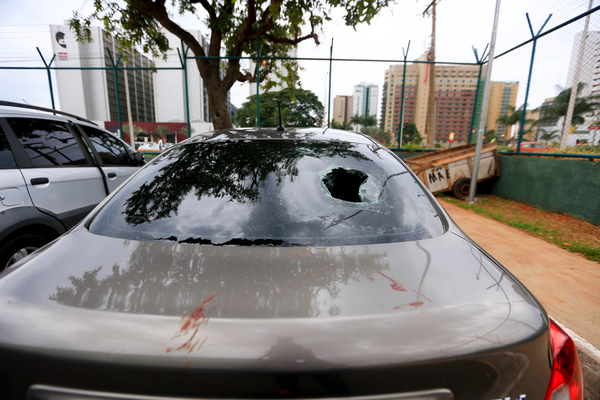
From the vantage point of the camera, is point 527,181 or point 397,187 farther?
point 527,181

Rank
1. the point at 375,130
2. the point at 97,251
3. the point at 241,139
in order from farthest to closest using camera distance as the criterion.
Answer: the point at 375,130 < the point at 241,139 < the point at 97,251

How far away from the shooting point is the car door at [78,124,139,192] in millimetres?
3654

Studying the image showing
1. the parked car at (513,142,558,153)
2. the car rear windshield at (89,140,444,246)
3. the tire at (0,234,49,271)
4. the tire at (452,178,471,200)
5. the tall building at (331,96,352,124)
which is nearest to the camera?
the car rear windshield at (89,140,444,246)

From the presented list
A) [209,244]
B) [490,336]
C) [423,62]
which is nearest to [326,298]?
[490,336]

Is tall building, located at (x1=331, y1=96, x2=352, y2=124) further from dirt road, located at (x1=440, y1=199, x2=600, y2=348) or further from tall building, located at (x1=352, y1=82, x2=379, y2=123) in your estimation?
dirt road, located at (x1=440, y1=199, x2=600, y2=348)

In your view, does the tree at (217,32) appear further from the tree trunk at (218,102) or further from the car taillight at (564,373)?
the car taillight at (564,373)

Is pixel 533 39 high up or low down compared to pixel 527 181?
up

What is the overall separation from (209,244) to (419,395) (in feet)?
2.76

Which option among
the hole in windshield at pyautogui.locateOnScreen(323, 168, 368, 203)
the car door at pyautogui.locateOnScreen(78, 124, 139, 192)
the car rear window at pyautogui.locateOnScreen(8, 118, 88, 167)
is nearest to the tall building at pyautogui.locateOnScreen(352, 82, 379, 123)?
the car door at pyautogui.locateOnScreen(78, 124, 139, 192)

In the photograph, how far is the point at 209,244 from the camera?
3.96 ft

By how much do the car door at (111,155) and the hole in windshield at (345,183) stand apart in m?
3.04

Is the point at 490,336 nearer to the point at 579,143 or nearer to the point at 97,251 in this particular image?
the point at 97,251

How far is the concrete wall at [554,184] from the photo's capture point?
5.37 m

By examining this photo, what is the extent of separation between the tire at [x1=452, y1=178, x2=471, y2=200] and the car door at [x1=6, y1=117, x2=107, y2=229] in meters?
7.59
